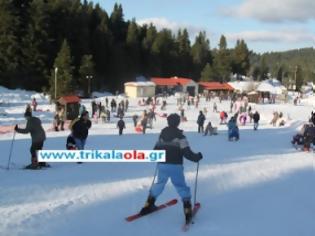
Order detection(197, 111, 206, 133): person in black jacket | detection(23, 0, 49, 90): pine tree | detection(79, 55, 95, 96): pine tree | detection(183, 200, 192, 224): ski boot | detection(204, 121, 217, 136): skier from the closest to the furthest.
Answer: detection(183, 200, 192, 224): ski boot → detection(204, 121, 217, 136): skier → detection(197, 111, 206, 133): person in black jacket → detection(23, 0, 49, 90): pine tree → detection(79, 55, 95, 96): pine tree

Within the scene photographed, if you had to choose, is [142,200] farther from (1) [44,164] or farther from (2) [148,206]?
(1) [44,164]

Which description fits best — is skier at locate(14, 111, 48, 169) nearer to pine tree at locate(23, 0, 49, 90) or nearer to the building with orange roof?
pine tree at locate(23, 0, 49, 90)

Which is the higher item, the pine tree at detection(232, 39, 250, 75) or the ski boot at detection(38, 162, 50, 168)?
the pine tree at detection(232, 39, 250, 75)

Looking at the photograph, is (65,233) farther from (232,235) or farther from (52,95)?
(52,95)

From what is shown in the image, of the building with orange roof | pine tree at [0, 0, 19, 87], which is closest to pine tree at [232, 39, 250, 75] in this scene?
the building with orange roof

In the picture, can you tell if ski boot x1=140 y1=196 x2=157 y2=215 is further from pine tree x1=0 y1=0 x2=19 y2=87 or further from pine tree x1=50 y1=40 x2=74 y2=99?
pine tree x1=0 y1=0 x2=19 y2=87

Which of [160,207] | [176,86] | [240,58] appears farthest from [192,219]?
[240,58]

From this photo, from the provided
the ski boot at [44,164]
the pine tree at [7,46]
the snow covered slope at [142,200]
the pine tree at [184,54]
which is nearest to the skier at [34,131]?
the ski boot at [44,164]

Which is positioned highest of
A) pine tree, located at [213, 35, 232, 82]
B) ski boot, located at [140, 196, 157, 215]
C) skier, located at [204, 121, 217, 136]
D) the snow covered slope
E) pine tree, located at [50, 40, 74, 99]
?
pine tree, located at [213, 35, 232, 82]

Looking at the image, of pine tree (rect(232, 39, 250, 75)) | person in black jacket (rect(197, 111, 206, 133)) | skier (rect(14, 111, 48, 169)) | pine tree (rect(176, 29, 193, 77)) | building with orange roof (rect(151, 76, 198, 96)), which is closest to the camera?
skier (rect(14, 111, 48, 169))

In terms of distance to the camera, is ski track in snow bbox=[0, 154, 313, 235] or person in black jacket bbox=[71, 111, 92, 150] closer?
ski track in snow bbox=[0, 154, 313, 235]

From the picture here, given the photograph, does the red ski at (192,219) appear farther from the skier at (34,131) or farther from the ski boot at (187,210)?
the skier at (34,131)

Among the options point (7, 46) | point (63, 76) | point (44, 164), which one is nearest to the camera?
point (44, 164)

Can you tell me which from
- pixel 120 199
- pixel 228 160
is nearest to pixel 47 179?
pixel 120 199
